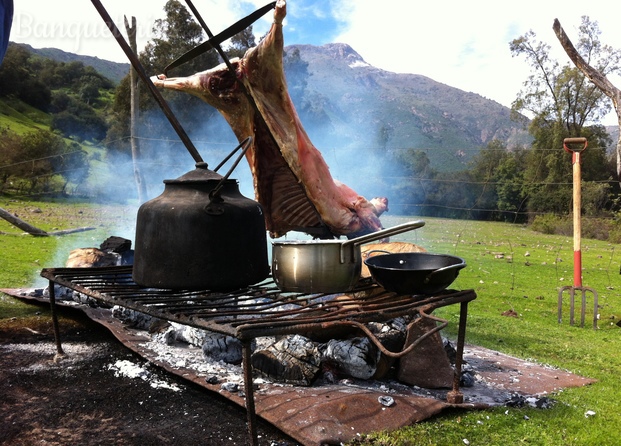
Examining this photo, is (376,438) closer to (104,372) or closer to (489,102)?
(104,372)

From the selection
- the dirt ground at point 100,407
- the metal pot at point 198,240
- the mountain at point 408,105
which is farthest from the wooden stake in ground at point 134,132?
the mountain at point 408,105

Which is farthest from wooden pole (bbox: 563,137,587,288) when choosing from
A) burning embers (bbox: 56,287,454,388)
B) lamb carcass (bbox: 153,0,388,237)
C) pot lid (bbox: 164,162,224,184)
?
pot lid (bbox: 164,162,224,184)

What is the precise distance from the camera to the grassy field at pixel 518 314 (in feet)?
9.21

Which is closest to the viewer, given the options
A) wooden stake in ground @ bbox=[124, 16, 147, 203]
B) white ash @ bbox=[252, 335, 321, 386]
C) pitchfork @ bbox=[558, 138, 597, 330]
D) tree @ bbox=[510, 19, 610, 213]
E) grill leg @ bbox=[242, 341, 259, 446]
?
grill leg @ bbox=[242, 341, 259, 446]

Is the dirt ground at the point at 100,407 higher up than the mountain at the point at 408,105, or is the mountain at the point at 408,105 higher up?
the mountain at the point at 408,105

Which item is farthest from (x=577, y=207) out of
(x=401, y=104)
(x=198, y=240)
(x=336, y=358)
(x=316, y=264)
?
(x=401, y=104)

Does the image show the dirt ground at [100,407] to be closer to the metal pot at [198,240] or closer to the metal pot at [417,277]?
the metal pot at [198,240]

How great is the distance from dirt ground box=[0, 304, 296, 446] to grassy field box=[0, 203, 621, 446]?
0.94 m

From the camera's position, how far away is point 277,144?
4.34 m

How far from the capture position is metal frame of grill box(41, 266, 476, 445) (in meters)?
2.16

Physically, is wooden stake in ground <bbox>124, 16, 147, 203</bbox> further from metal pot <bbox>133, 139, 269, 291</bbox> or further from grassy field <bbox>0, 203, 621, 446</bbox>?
metal pot <bbox>133, 139, 269, 291</bbox>

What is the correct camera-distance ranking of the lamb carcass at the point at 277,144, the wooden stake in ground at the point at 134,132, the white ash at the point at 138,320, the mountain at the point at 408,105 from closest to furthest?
the lamb carcass at the point at 277,144, the white ash at the point at 138,320, the wooden stake in ground at the point at 134,132, the mountain at the point at 408,105

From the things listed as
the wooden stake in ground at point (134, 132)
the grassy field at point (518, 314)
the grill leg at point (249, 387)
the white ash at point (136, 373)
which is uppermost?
the wooden stake in ground at point (134, 132)

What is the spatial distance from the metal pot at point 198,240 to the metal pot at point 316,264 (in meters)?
0.19
